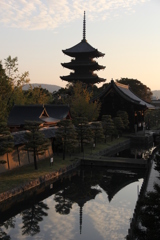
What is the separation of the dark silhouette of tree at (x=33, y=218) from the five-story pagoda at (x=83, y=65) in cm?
5859

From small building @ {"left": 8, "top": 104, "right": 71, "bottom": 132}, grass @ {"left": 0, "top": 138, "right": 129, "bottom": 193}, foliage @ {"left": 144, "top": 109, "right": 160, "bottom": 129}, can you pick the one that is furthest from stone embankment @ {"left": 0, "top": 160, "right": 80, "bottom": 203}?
foliage @ {"left": 144, "top": 109, "right": 160, "bottom": 129}

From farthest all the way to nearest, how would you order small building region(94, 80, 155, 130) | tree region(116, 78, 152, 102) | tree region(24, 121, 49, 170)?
tree region(116, 78, 152, 102) < small building region(94, 80, 155, 130) < tree region(24, 121, 49, 170)

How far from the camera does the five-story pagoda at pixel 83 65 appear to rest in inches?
3113

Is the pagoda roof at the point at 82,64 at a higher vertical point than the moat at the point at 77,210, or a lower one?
higher

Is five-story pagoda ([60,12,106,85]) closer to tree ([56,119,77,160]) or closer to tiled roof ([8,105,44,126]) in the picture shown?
tiled roof ([8,105,44,126])

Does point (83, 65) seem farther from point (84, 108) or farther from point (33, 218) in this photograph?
point (33, 218)

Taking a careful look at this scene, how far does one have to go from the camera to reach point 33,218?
20484 millimetres

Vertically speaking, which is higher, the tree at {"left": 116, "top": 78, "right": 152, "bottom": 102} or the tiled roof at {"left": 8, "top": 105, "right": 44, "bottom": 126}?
the tree at {"left": 116, "top": 78, "right": 152, "bottom": 102}

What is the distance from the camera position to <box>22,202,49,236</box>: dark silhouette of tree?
18.6 meters

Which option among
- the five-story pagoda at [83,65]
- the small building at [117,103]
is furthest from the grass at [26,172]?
the five-story pagoda at [83,65]

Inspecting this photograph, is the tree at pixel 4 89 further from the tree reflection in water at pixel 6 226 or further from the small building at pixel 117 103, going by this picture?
the tree reflection in water at pixel 6 226

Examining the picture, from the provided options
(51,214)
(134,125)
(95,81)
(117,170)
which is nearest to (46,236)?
(51,214)

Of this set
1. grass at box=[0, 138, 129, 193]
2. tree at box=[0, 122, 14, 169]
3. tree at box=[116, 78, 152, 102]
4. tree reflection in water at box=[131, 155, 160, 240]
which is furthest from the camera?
tree at box=[116, 78, 152, 102]

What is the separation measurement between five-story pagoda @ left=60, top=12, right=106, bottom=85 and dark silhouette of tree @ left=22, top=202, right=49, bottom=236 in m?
58.6
